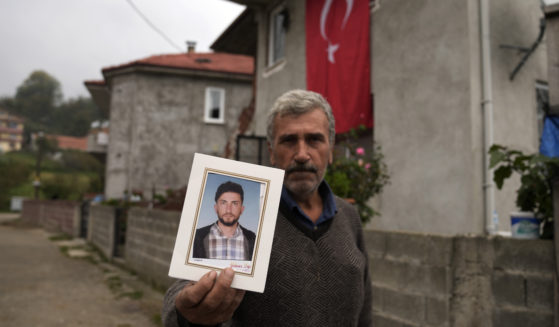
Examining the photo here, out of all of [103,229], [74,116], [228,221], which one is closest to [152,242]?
[103,229]

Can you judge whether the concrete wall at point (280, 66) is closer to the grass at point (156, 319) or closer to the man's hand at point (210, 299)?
the grass at point (156, 319)

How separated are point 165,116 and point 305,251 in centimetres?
1815

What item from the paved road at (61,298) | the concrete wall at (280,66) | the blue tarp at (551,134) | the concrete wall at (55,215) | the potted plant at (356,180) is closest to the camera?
the blue tarp at (551,134)

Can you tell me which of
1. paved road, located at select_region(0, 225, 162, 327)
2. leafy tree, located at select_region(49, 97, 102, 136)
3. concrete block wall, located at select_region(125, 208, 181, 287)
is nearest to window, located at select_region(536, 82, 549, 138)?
concrete block wall, located at select_region(125, 208, 181, 287)

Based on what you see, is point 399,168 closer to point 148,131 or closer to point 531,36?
point 531,36

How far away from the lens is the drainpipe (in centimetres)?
492

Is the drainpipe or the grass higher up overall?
the drainpipe

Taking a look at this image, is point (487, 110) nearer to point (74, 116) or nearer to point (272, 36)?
point (272, 36)

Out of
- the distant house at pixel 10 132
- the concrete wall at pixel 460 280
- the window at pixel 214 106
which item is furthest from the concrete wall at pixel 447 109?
the distant house at pixel 10 132

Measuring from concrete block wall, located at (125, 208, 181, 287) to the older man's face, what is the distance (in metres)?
4.92

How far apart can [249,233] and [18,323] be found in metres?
5.49

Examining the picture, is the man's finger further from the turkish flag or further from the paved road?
the turkish flag

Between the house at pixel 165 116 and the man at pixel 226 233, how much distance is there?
17.2m

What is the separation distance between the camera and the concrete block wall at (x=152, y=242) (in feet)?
21.9
